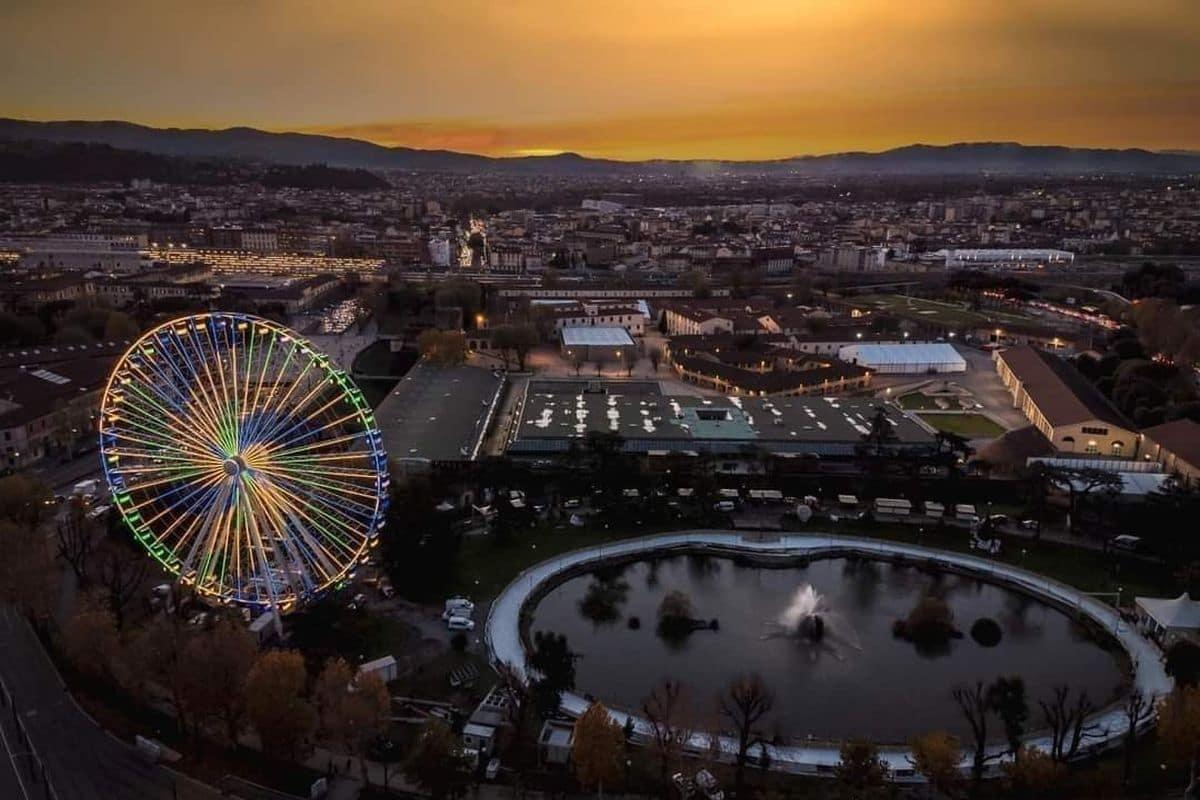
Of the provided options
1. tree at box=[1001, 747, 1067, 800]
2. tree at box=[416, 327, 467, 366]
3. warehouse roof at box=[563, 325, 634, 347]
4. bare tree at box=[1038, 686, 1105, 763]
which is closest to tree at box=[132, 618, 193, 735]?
tree at box=[1001, 747, 1067, 800]

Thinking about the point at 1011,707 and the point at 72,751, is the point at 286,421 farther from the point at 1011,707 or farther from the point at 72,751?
the point at 1011,707

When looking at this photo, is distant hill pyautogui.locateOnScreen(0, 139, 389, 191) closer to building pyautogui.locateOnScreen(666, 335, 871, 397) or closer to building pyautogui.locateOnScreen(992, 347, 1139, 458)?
building pyautogui.locateOnScreen(666, 335, 871, 397)

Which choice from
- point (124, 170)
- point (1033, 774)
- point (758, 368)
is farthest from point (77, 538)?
point (124, 170)

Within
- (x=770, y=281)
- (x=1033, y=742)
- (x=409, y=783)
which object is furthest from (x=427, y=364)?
(x=770, y=281)

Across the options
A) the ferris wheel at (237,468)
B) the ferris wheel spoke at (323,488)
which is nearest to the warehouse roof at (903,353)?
the ferris wheel spoke at (323,488)

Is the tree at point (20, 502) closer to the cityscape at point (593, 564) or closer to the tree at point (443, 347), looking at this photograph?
the cityscape at point (593, 564)
